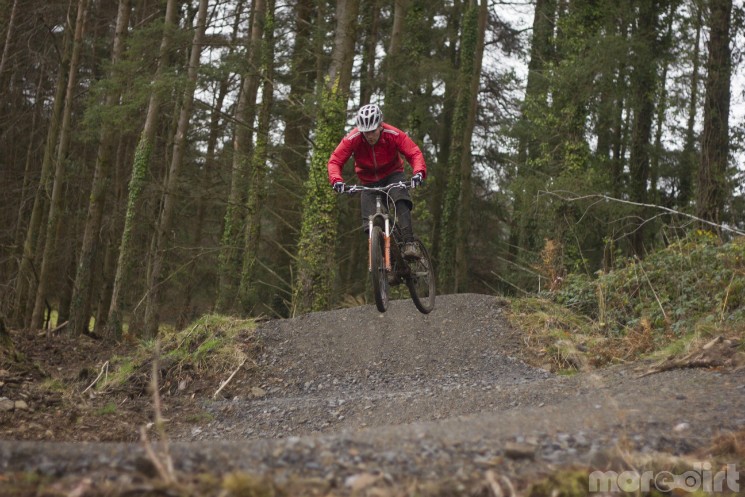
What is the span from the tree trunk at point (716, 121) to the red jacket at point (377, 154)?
7.26 meters

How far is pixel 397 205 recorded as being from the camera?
873 centimetres

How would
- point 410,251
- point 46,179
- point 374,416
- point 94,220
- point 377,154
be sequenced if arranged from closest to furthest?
point 374,416
point 377,154
point 410,251
point 94,220
point 46,179


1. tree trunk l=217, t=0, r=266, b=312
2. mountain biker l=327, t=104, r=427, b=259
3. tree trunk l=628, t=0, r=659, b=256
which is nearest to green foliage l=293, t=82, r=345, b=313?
tree trunk l=217, t=0, r=266, b=312

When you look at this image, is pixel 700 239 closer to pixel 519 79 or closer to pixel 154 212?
pixel 519 79

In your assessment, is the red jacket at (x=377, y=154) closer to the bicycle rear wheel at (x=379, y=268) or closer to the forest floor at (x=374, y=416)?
the bicycle rear wheel at (x=379, y=268)

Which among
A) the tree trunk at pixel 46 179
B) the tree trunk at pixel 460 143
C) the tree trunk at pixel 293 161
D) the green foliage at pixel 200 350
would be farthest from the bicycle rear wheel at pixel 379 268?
the tree trunk at pixel 460 143

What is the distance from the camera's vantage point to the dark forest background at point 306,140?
14555mm

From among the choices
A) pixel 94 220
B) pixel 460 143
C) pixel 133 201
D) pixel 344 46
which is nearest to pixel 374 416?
pixel 344 46

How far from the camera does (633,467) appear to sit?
370 cm

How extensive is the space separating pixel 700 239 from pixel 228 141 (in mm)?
15963

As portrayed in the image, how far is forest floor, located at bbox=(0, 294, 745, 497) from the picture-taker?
10.9ft

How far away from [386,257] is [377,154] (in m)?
1.24

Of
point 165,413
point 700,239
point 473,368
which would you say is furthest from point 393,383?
point 700,239

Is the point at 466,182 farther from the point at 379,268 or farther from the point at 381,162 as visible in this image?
the point at 379,268
